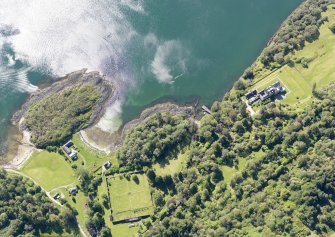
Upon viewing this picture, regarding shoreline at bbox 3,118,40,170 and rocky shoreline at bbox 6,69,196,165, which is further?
rocky shoreline at bbox 6,69,196,165

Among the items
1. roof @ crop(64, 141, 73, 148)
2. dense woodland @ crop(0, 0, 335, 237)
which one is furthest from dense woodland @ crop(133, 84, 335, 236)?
roof @ crop(64, 141, 73, 148)

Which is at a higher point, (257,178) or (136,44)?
(136,44)

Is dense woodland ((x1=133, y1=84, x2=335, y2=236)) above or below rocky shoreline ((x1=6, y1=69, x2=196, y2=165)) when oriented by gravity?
below

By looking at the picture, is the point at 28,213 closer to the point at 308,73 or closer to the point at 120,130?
the point at 120,130

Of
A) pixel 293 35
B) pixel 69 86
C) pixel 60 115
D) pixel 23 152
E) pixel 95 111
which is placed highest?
pixel 69 86

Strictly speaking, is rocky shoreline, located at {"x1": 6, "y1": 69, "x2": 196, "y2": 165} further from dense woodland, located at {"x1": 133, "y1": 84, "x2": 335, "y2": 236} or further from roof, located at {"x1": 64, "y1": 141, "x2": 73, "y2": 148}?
dense woodland, located at {"x1": 133, "y1": 84, "x2": 335, "y2": 236}

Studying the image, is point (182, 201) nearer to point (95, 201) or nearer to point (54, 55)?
point (95, 201)

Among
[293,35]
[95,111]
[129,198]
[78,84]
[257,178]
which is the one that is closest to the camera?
[257,178]

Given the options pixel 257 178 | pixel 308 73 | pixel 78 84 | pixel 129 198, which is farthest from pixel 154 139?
pixel 308 73
